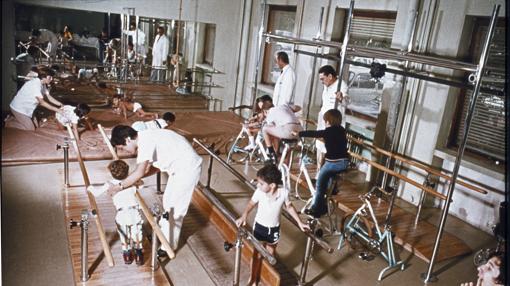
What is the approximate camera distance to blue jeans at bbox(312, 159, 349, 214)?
5.25 meters

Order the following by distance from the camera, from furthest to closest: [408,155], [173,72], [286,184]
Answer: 1. [173,72]
2. [408,155]
3. [286,184]

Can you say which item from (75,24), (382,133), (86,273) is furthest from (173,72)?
(86,273)

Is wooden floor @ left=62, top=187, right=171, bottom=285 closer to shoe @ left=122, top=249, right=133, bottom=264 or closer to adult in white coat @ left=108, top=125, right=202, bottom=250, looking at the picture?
shoe @ left=122, top=249, right=133, bottom=264

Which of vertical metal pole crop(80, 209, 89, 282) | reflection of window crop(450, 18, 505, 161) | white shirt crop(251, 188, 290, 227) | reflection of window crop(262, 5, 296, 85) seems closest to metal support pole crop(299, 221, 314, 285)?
white shirt crop(251, 188, 290, 227)

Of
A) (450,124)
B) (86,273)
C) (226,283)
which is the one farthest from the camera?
(450,124)

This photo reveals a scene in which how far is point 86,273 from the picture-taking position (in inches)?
164

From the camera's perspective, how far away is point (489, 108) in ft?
20.9

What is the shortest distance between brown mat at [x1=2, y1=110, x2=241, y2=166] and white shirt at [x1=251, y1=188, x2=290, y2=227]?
444 cm

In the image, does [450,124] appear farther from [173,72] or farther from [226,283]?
[173,72]

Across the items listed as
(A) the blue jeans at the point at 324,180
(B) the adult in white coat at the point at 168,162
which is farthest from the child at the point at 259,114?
(B) the adult in white coat at the point at 168,162

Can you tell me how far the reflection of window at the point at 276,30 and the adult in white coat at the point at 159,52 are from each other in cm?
277

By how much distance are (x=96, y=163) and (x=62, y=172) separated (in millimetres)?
697

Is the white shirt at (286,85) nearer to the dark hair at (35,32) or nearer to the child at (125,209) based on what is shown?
the child at (125,209)

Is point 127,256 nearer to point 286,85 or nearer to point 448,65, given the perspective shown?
point 286,85
